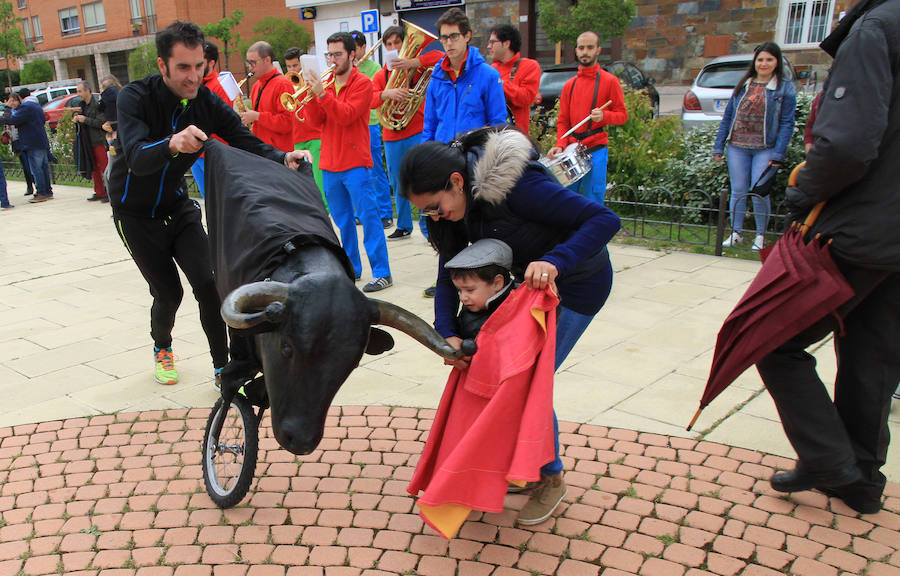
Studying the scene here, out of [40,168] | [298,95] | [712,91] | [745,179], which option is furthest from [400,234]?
[40,168]

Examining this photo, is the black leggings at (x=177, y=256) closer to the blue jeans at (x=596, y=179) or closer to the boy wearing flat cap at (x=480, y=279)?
the boy wearing flat cap at (x=480, y=279)

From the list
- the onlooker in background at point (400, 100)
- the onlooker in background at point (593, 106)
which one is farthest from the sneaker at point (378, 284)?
the onlooker in background at point (593, 106)

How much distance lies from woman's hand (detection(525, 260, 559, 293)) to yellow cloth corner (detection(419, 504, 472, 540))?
96 centimetres

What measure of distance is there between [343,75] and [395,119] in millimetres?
1084

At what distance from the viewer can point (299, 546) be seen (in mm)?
3260

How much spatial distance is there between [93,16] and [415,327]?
5584 centimetres

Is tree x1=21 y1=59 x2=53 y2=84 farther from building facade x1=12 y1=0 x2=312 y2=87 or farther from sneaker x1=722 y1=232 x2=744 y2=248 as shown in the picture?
sneaker x1=722 y1=232 x2=744 y2=248

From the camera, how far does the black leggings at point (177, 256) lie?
4488mm

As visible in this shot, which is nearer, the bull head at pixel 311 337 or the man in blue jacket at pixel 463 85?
the bull head at pixel 311 337

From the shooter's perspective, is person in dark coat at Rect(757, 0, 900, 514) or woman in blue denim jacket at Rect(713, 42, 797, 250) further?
woman in blue denim jacket at Rect(713, 42, 797, 250)

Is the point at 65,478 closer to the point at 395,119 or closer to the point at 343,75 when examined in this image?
the point at 343,75

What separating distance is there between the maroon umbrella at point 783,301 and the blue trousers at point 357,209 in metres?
4.16

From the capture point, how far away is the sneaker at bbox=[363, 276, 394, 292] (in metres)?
6.95

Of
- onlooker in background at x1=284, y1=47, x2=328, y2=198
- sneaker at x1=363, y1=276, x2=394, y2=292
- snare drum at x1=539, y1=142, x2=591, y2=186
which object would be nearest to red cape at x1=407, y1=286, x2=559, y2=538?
snare drum at x1=539, y1=142, x2=591, y2=186
